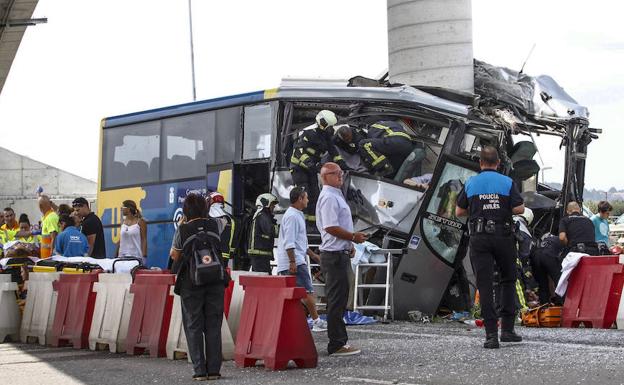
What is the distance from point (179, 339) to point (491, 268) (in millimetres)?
3189

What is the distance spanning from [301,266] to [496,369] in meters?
4.26

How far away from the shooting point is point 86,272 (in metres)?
15.0

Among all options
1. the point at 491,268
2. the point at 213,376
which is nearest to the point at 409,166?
the point at 491,268

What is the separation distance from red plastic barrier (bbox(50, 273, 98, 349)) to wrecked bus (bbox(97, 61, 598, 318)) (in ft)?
14.2

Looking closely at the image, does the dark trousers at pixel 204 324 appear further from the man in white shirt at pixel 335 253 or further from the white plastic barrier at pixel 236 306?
the white plastic barrier at pixel 236 306

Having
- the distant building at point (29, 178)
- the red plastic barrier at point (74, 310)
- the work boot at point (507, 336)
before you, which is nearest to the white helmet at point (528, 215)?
the work boot at point (507, 336)

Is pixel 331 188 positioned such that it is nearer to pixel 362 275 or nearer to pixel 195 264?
pixel 195 264

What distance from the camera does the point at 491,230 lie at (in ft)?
37.8

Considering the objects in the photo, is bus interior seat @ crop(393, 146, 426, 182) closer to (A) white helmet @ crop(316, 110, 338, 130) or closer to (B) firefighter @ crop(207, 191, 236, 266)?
(A) white helmet @ crop(316, 110, 338, 130)

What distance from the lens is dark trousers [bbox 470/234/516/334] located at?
1155 cm

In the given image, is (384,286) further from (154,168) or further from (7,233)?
(7,233)

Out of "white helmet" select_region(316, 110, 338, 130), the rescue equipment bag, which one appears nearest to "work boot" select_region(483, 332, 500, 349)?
the rescue equipment bag

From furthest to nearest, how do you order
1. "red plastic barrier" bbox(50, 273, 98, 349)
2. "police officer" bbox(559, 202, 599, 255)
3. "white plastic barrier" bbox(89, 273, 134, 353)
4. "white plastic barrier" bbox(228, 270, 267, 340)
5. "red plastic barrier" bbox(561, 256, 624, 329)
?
"police officer" bbox(559, 202, 599, 255), "red plastic barrier" bbox(561, 256, 624, 329), "red plastic barrier" bbox(50, 273, 98, 349), "white plastic barrier" bbox(89, 273, 134, 353), "white plastic barrier" bbox(228, 270, 267, 340)

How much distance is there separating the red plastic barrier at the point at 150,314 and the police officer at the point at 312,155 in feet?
15.4
